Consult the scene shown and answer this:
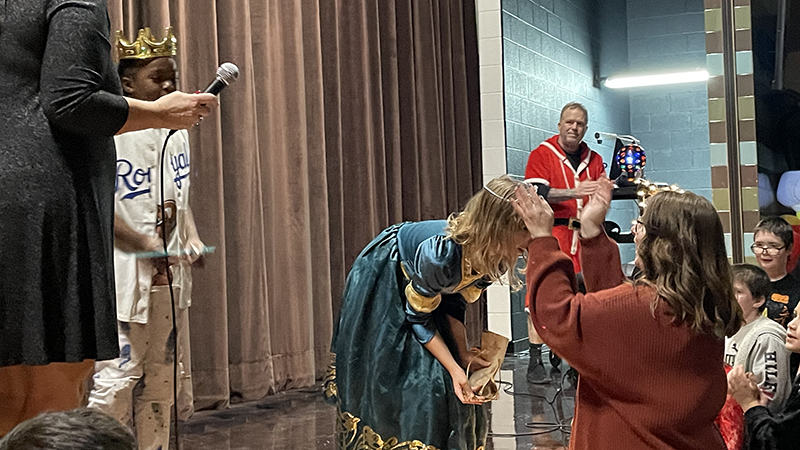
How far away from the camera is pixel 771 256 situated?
3.47 metres

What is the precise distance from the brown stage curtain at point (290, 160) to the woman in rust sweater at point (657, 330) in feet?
8.20

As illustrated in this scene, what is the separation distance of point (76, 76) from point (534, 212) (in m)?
0.86

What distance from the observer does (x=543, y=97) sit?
7121 millimetres

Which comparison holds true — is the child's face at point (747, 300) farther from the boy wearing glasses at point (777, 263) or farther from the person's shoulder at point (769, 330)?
the boy wearing glasses at point (777, 263)

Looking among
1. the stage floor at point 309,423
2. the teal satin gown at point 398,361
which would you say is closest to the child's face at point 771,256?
the stage floor at point 309,423

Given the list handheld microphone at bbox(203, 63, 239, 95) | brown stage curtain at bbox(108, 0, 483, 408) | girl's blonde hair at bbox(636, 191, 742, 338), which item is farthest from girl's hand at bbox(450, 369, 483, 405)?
brown stage curtain at bbox(108, 0, 483, 408)

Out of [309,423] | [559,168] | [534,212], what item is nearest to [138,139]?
[534,212]

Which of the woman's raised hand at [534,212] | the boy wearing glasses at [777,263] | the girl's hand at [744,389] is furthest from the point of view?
the boy wearing glasses at [777,263]

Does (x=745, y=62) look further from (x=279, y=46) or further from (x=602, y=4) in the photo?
(x=602, y=4)

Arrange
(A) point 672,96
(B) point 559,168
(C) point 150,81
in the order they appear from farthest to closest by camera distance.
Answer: (A) point 672,96 → (B) point 559,168 → (C) point 150,81

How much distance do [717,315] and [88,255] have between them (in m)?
1.06

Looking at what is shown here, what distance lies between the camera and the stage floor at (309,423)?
3.31 meters

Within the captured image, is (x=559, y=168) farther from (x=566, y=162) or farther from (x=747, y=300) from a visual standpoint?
(x=747, y=300)

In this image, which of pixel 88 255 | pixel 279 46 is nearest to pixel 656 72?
pixel 279 46
